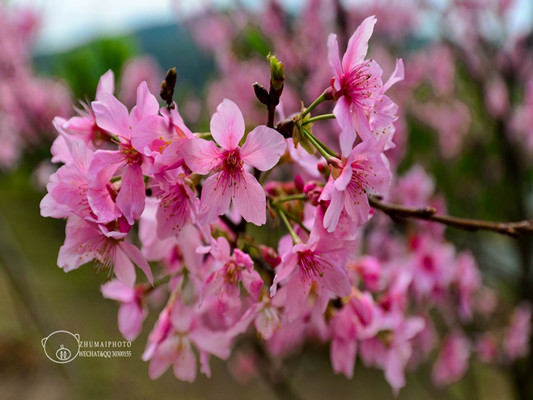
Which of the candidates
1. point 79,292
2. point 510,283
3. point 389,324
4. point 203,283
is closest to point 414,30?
point 510,283

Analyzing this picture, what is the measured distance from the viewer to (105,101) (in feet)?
1.44

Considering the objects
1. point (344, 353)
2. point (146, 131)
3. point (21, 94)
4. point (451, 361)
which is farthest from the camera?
point (21, 94)

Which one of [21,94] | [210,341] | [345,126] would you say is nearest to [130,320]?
[210,341]

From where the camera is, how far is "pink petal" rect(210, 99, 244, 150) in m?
0.43

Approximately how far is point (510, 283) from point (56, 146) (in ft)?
7.37

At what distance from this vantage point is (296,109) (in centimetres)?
216

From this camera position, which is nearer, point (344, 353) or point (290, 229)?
point (290, 229)

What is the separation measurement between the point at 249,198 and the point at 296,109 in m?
1.78

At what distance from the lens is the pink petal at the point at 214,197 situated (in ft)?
1.42

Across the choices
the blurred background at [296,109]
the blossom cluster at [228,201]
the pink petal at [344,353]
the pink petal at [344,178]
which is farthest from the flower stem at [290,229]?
the blurred background at [296,109]

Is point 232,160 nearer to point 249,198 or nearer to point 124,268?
point 249,198

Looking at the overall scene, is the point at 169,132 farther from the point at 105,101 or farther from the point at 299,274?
the point at 299,274

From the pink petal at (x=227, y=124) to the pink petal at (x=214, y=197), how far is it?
0.04 metres

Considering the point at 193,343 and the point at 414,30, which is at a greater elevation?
the point at 193,343
